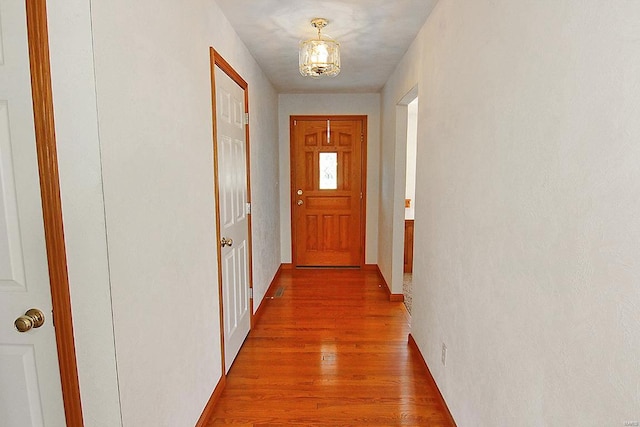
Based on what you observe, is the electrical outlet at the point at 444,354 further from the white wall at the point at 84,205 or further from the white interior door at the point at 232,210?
the white wall at the point at 84,205

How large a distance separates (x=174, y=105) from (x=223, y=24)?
102 centimetres

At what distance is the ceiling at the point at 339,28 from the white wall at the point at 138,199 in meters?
0.42

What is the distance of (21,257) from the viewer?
1155mm

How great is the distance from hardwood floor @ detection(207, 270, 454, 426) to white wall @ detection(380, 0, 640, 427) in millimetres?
380

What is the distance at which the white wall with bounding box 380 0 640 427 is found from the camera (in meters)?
0.85

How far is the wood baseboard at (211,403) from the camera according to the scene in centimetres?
198

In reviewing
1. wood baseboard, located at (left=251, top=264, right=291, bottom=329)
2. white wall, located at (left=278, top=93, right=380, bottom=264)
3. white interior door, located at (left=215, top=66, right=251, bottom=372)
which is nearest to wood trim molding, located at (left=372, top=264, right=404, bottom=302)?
white wall, located at (left=278, top=93, right=380, bottom=264)

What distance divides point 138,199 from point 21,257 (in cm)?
39

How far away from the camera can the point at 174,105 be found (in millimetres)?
1669

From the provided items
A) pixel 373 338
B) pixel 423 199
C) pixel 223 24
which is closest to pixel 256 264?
pixel 373 338

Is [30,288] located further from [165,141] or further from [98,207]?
[165,141]

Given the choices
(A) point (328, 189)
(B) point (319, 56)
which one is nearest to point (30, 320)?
(B) point (319, 56)

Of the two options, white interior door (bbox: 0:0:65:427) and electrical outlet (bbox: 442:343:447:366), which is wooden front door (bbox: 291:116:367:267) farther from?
white interior door (bbox: 0:0:65:427)

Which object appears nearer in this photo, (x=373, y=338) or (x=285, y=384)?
(x=285, y=384)
